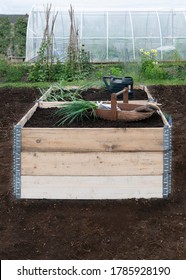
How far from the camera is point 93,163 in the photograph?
328cm

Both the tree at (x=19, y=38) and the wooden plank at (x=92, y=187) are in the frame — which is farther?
the tree at (x=19, y=38)

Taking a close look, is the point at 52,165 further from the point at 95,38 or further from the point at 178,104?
the point at 95,38

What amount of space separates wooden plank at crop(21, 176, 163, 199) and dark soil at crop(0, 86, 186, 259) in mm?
51

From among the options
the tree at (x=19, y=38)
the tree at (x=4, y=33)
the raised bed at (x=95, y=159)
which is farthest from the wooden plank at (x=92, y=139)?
the tree at (x=4, y=33)

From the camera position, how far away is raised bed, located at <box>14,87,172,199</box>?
3258mm

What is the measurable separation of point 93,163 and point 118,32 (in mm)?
10963

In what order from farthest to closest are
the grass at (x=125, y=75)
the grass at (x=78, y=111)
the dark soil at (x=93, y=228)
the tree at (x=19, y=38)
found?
1. the tree at (x=19, y=38)
2. the grass at (x=125, y=75)
3. the grass at (x=78, y=111)
4. the dark soil at (x=93, y=228)

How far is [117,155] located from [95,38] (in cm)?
1064

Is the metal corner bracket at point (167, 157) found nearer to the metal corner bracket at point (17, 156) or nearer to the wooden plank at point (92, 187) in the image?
the wooden plank at point (92, 187)

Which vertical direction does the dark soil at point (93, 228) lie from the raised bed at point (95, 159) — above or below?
below

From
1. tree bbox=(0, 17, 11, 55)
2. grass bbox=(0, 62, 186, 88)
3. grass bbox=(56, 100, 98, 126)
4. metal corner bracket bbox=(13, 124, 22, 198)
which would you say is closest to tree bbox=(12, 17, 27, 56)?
tree bbox=(0, 17, 11, 55)

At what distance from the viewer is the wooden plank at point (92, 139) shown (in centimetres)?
325

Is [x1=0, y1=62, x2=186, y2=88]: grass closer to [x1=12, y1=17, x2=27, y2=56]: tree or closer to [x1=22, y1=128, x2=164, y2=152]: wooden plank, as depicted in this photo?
[x1=22, y1=128, x2=164, y2=152]: wooden plank

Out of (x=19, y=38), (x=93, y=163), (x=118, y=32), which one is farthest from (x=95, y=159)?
(x=19, y=38)
